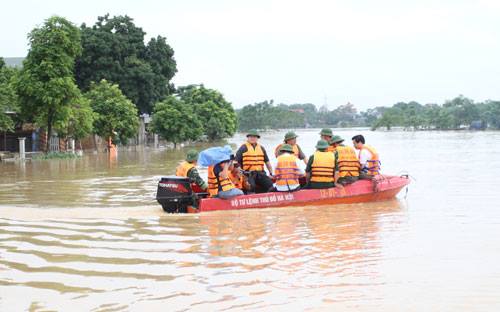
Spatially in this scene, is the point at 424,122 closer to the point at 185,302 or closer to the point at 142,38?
the point at 142,38

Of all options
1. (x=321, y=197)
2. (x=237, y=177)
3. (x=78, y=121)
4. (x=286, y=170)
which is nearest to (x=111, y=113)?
(x=78, y=121)

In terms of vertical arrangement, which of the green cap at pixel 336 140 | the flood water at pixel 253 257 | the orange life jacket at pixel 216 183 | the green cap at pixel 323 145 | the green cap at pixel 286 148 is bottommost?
the flood water at pixel 253 257

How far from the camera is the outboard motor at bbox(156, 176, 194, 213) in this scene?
12.1 m

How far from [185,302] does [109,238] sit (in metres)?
3.65

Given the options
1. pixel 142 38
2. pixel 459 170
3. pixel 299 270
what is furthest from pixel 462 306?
pixel 142 38

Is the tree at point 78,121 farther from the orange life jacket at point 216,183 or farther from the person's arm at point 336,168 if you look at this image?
the orange life jacket at point 216,183

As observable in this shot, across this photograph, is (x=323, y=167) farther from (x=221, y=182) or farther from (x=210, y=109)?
(x=210, y=109)

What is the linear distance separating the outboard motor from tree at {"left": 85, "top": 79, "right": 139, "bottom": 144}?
31.8 metres

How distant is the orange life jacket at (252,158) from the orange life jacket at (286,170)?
460 mm

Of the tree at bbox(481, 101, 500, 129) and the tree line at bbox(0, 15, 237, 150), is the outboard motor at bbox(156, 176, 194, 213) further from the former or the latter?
the tree at bbox(481, 101, 500, 129)

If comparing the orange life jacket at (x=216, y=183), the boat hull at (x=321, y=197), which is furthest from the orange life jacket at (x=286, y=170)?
the orange life jacket at (x=216, y=183)

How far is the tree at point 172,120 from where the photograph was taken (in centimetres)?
5309

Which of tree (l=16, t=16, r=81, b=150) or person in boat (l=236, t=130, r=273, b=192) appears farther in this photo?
tree (l=16, t=16, r=81, b=150)

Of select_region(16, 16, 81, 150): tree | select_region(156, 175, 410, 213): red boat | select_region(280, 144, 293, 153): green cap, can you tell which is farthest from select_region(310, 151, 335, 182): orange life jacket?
select_region(16, 16, 81, 150): tree
